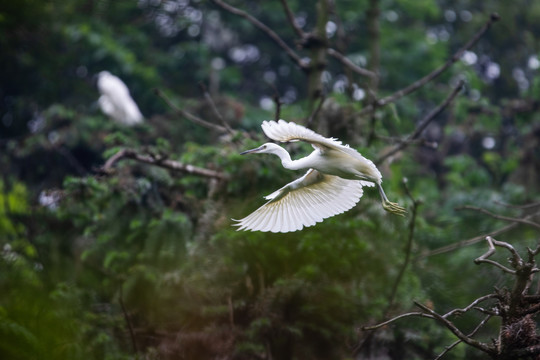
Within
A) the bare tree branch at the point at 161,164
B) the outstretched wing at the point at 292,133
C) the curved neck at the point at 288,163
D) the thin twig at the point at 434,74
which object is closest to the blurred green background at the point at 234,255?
the bare tree branch at the point at 161,164

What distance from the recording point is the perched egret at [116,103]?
9133 millimetres

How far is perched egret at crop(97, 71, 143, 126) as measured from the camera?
9.13 metres

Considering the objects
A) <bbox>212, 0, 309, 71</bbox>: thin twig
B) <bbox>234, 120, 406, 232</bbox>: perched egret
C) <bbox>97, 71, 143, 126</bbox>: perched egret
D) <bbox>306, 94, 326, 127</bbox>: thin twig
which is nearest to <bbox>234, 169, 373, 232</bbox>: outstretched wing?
<bbox>234, 120, 406, 232</bbox>: perched egret

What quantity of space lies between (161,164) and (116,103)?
4.62 m

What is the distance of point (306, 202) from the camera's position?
4273 mm

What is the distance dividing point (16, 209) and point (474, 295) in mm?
4675

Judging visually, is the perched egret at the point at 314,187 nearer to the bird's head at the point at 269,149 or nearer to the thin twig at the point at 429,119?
the bird's head at the point at 269,149

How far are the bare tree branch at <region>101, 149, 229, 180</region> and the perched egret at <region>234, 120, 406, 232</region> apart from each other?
1.21 meters

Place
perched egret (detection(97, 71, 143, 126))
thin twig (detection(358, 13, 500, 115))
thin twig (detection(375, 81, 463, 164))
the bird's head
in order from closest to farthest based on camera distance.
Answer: the bird's head
thin twig (detection(375, 81, 463, 164))
thin twig (detection(358, 13, 500, 115))
perched egret (detection(97, 71, 143, 126))

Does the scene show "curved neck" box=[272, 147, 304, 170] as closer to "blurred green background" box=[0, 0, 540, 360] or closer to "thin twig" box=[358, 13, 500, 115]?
"blurred green background" box=[0, 0, 540, 360]

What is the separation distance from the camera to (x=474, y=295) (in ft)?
13.7

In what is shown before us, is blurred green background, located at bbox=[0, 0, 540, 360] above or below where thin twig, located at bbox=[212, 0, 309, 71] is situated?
below

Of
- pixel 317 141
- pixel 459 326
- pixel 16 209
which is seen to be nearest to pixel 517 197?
pixel 459 326

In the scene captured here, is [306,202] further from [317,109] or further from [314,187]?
[317,109]
